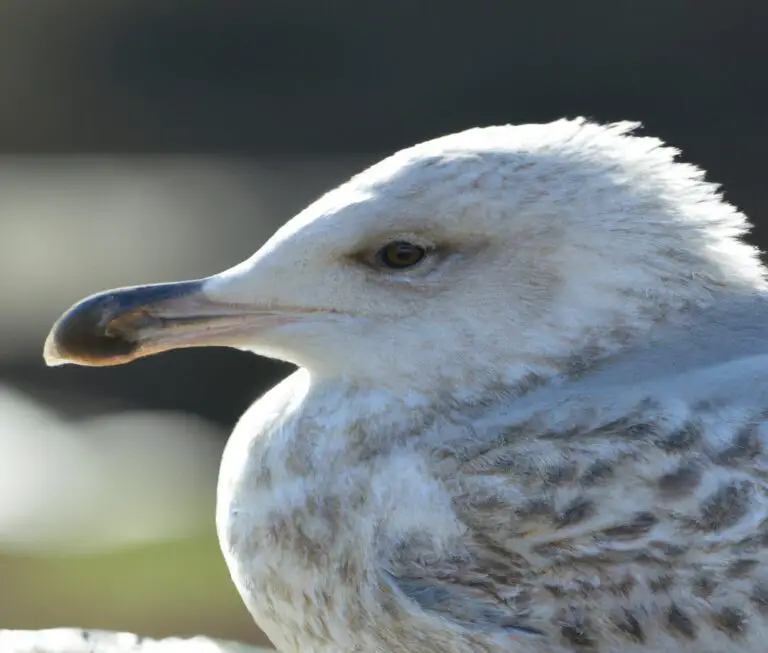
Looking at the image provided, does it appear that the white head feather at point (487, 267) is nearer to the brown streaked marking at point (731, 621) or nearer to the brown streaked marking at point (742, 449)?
the brown streaked marking at point (742, 449)

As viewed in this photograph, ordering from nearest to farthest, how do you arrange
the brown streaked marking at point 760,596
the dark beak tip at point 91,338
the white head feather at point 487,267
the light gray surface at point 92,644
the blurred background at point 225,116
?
the brown streaked marking at point 760,596
the white head feather at point 487,267
the dark beak tip at point 91,338
the light gray surface at point 92,644
the blurred background at point 225,116

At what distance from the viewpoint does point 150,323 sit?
2.48 m

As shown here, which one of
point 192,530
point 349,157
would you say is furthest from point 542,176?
point 349,157

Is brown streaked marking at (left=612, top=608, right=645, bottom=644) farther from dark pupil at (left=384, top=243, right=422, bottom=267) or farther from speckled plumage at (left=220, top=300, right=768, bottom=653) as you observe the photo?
dark pupil at (left=384, top=243, right=422, bottom=267)

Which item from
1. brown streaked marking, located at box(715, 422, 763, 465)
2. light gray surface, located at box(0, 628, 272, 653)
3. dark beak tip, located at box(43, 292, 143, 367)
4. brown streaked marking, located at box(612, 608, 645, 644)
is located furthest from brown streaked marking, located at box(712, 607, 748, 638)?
light gray surface, located at box(0, 628, 272, 653)

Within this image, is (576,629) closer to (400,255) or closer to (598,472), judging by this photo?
(598,472)

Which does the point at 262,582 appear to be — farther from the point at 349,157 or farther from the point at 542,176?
the point at 349,157

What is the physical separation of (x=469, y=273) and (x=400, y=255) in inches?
4.4

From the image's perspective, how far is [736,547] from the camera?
7.00 ft

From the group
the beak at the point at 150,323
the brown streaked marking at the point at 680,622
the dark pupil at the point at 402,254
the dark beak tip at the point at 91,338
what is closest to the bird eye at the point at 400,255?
the dark pupil at the point at 402,254

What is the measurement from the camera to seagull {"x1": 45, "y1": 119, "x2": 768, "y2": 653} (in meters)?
2.17

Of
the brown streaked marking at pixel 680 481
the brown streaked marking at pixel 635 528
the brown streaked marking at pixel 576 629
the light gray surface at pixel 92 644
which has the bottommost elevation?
the light gray surface at pixel 92 644

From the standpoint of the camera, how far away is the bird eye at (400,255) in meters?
2.40

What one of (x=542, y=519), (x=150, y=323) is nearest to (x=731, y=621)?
(x=542, y=519)
